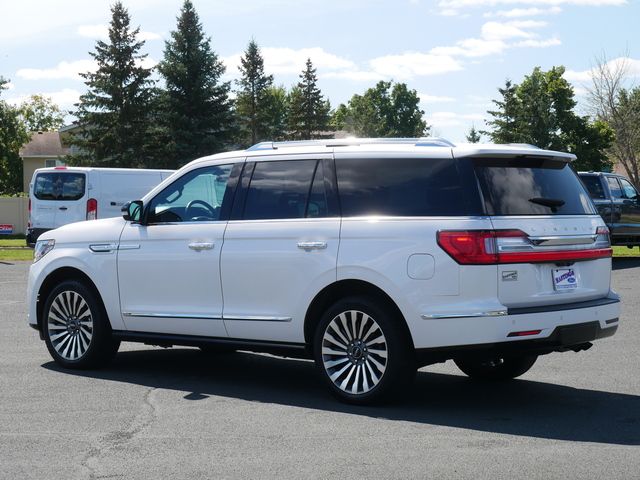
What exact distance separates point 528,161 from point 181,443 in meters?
3.27

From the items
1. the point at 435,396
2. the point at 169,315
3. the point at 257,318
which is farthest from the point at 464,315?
the point at 169,315

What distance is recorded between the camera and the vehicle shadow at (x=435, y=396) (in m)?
6.72

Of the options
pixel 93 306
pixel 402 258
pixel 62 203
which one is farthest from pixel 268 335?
pixel 62 203

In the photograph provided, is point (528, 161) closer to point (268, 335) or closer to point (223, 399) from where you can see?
point (268, 335)

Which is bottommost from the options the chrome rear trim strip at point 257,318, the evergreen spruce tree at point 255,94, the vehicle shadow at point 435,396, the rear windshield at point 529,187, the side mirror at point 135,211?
the vehicle shadow at point 435,396

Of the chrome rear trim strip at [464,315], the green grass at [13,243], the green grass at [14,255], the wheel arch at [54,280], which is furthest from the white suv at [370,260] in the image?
the green grass at [13,243]

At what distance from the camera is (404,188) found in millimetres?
7340

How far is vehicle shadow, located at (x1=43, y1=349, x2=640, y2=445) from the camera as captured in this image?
6719mm

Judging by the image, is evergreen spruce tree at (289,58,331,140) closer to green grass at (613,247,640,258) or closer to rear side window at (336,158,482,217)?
green grass at (613,247,640,258)

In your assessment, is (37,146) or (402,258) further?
(37,146)

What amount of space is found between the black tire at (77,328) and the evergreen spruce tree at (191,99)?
43784 mm

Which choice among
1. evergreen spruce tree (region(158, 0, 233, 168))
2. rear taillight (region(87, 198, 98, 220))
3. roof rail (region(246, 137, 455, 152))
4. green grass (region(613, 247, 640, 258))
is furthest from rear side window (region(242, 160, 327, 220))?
evergreen spruce tree (region(158, 0, 233, 168))

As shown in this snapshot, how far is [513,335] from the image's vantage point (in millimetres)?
6816

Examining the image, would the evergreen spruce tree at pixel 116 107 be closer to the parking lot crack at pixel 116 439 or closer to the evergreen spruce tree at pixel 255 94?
the evergreen spruce tree at pixel 255 94
